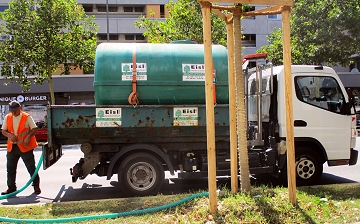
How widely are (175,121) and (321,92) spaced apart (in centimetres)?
287

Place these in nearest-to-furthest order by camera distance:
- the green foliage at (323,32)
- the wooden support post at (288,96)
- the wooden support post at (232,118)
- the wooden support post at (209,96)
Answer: the wooden support post at (209,96), the wooden support post at (288,96), the wooden support post at (232,118), the green foliage at (323,32)

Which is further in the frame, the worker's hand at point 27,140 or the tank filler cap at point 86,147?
the worker's hand at point 27,140

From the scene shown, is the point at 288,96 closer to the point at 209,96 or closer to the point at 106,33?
the point at 209,96

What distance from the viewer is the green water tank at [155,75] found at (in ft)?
21.4

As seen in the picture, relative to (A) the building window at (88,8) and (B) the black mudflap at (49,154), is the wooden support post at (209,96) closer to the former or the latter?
(B) the black mudflap at (49,154)

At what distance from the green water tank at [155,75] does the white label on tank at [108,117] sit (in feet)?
0.84

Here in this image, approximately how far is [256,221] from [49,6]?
60.3ft

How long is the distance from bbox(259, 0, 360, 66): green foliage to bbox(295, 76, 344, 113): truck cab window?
13564 millimetres

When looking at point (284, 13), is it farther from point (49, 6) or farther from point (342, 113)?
point (49, 6)

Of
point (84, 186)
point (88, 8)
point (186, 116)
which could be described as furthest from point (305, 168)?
point (88, 8)

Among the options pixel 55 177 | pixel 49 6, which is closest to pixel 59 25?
pixel 49 6

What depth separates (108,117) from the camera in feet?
20.9

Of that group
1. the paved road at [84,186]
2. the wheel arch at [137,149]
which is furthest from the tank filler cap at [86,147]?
the paved road at [84,186]

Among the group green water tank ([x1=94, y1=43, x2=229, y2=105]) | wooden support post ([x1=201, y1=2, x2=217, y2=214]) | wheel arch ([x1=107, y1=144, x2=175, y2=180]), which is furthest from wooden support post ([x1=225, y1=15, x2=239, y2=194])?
wheel arch ([x1=107, y1=144, x2=175, y2=180])
